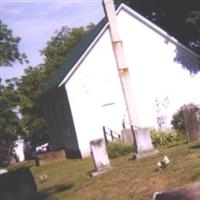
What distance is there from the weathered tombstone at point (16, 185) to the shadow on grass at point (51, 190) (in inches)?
32.7

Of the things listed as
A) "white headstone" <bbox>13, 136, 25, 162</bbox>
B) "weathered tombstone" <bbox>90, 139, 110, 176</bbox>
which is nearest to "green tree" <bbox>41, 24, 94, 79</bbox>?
"white headstone" <bbox>13, 136, 25, 162</bbox>

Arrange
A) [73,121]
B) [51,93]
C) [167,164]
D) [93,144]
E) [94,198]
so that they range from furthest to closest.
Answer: [51,93] < [73,121] < [93,144] < [167,164] < [94,198]

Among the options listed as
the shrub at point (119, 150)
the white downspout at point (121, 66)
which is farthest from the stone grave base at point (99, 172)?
the white downspout at point (121, 66)

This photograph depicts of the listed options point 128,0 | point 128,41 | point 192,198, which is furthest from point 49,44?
point 192,198

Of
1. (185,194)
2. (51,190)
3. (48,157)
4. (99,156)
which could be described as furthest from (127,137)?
(185,194)

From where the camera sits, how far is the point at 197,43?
36.6 metres

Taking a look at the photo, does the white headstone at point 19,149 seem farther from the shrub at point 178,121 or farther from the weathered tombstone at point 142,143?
the weathered tombstone at point 142,143

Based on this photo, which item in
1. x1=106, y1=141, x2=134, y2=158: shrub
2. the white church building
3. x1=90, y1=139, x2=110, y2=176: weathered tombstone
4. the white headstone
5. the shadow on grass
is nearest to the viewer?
the shadow on grass

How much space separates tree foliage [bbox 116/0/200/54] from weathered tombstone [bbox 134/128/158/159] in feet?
50.6

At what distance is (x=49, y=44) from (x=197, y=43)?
32.0 metres

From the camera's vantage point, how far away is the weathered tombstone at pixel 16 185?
1540 cm

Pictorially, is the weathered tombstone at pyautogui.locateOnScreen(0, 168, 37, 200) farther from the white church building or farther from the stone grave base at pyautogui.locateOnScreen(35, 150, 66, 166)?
the stone grave base at pyautogui.locateOnScreen(35, 150, 66, 166)

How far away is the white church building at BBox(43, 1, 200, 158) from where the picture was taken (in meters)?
29.0

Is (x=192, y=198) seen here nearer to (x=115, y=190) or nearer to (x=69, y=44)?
(x=115, y=190)
